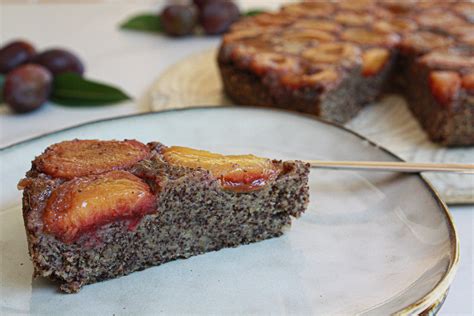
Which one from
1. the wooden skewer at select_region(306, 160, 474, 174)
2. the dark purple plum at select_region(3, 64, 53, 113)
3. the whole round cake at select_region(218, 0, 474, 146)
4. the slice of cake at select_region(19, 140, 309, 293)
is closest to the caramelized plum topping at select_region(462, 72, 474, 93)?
the whole round cake at select_region(218, 0, 474, 146)

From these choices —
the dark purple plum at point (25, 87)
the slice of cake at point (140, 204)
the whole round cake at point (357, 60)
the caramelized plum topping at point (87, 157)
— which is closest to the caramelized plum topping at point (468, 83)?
the whole round cake at point (357, 60)

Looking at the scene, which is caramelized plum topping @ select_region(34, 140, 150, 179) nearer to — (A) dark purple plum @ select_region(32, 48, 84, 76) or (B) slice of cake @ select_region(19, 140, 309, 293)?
(B) slice of cake @ select_region(19, 140, 309, 293)

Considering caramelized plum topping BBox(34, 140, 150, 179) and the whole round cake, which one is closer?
caramelized plum topping BBox(34, 140, 150, 179)

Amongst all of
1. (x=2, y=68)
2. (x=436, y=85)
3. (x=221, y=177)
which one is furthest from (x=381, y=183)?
(x=2, y=68)

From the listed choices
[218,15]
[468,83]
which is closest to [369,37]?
[468,83]

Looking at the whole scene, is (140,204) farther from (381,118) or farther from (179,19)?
(179,19)
